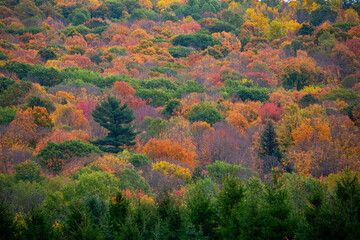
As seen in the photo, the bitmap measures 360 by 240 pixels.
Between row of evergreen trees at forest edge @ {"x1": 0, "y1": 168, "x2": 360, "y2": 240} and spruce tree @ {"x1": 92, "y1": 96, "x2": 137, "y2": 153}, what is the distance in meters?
17.0

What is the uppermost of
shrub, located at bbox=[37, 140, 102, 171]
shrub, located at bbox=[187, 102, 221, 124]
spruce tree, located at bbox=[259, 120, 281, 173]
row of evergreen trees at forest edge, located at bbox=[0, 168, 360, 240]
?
row of evergreen trees at forest edge, located at bbox=[0, 168, 360, 240]

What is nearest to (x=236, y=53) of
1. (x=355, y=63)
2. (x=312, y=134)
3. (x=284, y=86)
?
(x=284, y=86)

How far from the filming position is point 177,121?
1518 inches

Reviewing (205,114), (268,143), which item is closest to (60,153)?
(268,143)

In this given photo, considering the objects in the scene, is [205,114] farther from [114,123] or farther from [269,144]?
[114,123]

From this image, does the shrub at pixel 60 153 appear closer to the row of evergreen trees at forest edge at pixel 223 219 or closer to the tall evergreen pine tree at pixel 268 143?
the row of evergreen trees at forest edge at pixel 223 219

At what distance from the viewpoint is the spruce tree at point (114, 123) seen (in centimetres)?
3152

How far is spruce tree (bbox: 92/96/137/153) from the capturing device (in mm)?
31516

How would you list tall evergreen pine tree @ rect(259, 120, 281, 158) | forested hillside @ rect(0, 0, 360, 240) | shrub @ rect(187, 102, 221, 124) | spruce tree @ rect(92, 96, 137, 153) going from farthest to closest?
shrub @ rect(187, 102, 221, 124), tall evergreen pine tree @ rect(259, 120, 281, 158), spruce tree @ rect(92, 96, 137, 153), forested hillside @ rect(0, 0, 360, 240)

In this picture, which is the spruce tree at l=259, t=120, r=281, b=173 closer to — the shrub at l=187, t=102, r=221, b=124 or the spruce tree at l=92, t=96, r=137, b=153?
the shrub at l=187, t=102, r=221, b=124

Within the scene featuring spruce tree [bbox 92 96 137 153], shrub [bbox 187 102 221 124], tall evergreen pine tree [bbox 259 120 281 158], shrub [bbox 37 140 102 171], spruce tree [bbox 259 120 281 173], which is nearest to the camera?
shrub [bbox 37 140 102 171]

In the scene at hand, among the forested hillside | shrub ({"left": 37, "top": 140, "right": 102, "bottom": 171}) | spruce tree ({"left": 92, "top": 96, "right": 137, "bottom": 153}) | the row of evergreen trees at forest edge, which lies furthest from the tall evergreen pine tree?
the row of evergreen trees at forest edge

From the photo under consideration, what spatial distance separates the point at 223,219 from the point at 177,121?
26.0 metres

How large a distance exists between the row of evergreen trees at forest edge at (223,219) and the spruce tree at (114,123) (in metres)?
17.0
